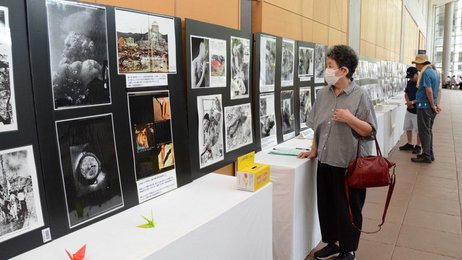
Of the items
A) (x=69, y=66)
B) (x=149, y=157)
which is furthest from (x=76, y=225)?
(x=69, y=66)

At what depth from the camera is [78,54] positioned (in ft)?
4.64

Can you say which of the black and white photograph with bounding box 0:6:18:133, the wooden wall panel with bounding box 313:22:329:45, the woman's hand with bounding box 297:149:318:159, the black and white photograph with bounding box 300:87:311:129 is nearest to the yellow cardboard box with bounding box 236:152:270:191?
the woman's hand with bounding box 297:149:318:159

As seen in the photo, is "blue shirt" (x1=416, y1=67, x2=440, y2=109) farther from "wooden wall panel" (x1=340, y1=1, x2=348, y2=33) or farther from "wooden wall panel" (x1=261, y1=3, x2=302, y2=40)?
"wooden wall panel" (x1=261, y1=3, x2=302, y2=40)

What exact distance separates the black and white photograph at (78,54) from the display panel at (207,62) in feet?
2.10

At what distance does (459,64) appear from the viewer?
3241 cm

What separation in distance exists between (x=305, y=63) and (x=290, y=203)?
171cm

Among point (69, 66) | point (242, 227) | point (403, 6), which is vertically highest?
point (403, 6)

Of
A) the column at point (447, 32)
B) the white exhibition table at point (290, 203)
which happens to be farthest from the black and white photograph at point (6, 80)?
the column at point (447, 32)

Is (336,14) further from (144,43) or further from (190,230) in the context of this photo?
(190,230)

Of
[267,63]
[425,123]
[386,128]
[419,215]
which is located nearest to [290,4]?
[267,63]

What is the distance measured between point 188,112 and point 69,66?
2.56ft

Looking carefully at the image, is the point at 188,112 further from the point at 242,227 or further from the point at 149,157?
the point at 242,227

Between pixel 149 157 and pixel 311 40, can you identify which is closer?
pixel 149 157

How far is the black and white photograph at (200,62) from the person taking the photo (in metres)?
2.07
